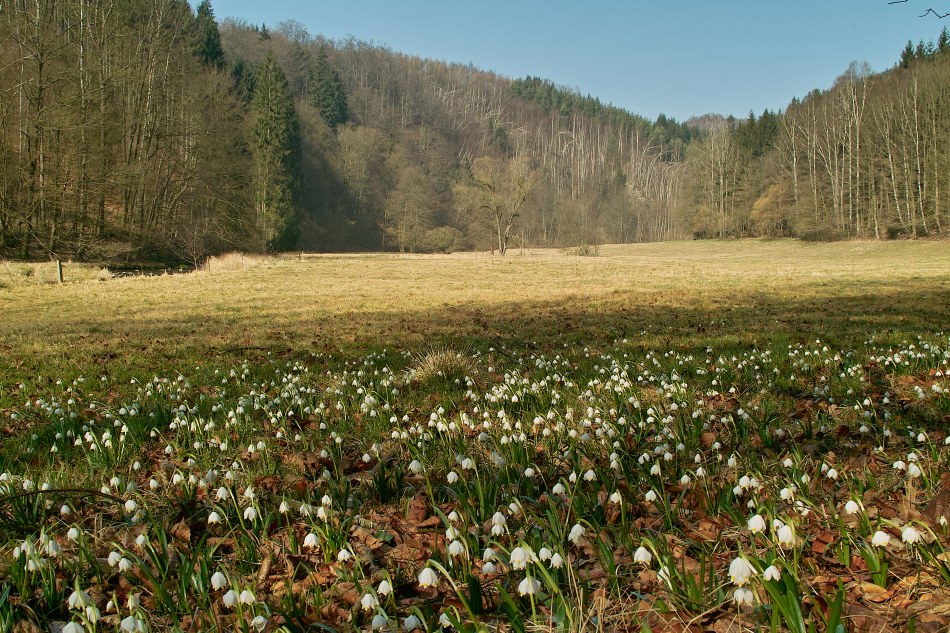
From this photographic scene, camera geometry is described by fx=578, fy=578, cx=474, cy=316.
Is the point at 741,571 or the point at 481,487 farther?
the point at 481,487

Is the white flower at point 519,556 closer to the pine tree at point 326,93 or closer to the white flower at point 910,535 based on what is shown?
the white flower at point 910,535

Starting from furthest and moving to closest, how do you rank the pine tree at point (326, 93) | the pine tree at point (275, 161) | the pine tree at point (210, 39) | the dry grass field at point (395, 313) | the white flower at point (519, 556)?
1. the pine tree at point (326, 93)
2. the pine tree at point (210, 39)
3. the pine tree at point (275, 161)
4. the dry grass field at point (395, 313)
5. the white flower at point (519, 556)

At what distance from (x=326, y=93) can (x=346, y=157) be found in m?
17.2

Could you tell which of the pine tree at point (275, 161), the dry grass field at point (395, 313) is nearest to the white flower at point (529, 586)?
the dry grass field at point (395, 313)

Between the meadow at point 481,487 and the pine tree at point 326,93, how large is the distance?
92.9m

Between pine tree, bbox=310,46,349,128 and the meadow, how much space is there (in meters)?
92.9

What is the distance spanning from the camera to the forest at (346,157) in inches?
1176

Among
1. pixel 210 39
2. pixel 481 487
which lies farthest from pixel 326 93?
pixel 481 487

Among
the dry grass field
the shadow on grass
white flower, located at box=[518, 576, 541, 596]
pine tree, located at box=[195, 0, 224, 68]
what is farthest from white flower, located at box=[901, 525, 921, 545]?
pine tree, located at box=[195, 0, 224, 68]

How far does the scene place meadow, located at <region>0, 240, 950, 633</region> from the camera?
2227mm

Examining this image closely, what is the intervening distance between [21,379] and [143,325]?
547cm

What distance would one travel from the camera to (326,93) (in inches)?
3789

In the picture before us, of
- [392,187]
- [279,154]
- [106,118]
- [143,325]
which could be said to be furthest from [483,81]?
[143,325]

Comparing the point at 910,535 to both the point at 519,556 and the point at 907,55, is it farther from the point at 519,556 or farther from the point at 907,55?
the point at 907,55
